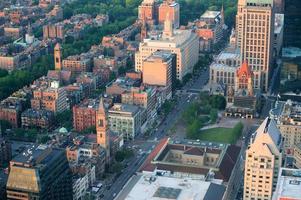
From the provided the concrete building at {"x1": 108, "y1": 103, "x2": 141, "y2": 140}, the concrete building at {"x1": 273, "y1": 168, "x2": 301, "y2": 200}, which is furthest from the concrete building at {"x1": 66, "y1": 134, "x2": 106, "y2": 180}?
the concrete building at {"x1": 273, "y1": 168, "x2": 301, "y2": 200}

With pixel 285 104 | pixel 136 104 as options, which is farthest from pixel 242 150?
pixel 136 104

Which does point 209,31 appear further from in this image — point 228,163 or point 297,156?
point 228,163

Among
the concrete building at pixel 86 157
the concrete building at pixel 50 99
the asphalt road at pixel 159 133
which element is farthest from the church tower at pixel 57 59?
the concrete building at pixel 86 157

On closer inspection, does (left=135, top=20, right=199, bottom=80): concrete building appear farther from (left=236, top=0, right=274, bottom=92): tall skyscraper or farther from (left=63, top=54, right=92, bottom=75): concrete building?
(left=236, top=0, right=274, bottom=92): tall skyscraper

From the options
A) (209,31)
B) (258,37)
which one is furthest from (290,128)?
(209,31)

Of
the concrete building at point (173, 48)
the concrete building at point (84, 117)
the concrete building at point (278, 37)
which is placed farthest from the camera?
the concrete building at point (278, 37)

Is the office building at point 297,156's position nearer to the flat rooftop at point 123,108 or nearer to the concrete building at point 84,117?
the flat rooftop at point 123,108
